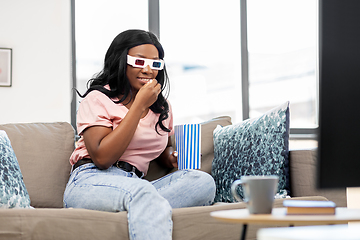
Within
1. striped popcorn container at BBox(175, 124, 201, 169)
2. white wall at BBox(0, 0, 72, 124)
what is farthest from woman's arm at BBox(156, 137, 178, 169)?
white wall at BBox(0, 0, 72, 124)

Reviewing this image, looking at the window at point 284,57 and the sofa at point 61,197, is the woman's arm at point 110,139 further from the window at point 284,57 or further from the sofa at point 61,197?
the window at point 284,57

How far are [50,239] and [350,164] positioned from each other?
0.99 meters

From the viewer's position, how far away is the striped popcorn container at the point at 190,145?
5.25 feet

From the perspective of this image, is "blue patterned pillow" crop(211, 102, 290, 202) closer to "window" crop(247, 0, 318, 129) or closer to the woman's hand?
the woman's hand

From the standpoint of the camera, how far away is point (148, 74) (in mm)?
1845

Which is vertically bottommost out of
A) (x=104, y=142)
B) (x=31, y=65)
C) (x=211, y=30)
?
(x=104, y=142)

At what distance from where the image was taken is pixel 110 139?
1.58 metres

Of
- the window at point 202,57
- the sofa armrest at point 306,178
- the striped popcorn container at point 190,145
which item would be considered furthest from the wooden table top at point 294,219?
the window at point 202,57

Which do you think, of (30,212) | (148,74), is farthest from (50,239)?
(148,74)

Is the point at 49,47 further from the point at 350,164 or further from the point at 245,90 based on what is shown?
the point at 350,164

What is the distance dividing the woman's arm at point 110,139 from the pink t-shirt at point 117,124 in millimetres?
38

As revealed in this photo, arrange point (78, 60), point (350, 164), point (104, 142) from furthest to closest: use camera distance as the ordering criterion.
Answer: point (78, 60) → point (104, 142) → point (350, 164)

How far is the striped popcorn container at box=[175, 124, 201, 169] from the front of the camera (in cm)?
160

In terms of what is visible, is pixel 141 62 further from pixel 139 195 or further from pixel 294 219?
pixel 294 219
